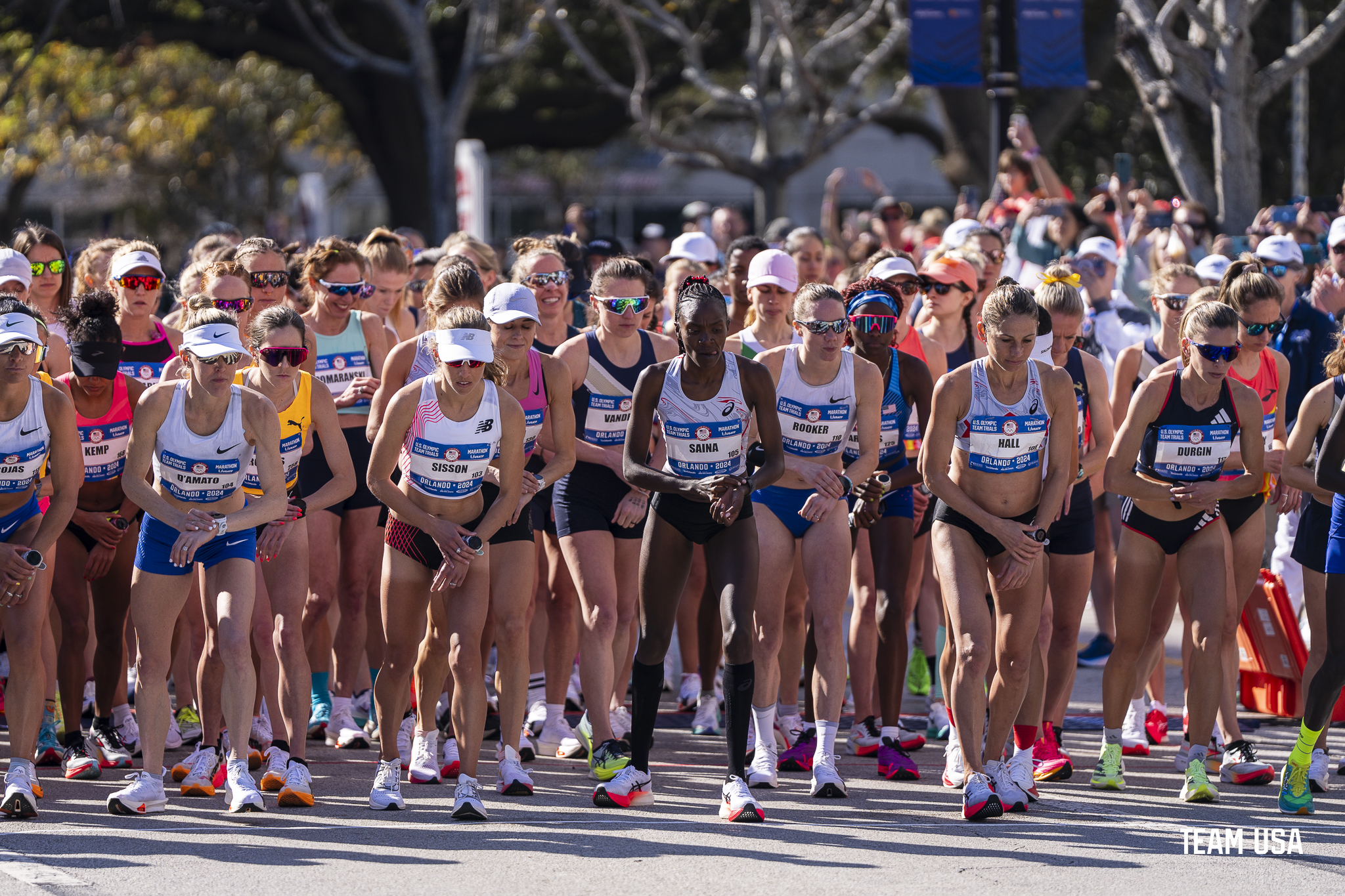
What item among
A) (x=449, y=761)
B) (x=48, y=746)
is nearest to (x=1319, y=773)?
(x=449, y=761)

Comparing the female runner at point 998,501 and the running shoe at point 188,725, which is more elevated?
the female runner at point 998,501

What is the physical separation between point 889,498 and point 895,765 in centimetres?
117

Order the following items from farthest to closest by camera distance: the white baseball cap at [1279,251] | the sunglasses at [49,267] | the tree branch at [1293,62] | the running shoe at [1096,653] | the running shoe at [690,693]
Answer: the tree branch at [1293,62] < the running shoe at [1096,653] < the white baseball cap at [1279,251] < the running shoe at [690,693] < the sunglasses at [49,267]

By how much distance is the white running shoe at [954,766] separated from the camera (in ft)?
23.3

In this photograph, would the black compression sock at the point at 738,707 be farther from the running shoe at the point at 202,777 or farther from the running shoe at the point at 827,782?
the running shoe at the point at 202,777

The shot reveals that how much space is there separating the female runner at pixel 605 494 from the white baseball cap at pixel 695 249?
265cm

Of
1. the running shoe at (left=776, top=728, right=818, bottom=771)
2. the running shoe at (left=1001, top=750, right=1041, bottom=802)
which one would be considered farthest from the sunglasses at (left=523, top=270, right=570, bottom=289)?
the running shoe at (left=1001, top=750, right=1041, bottom=802)

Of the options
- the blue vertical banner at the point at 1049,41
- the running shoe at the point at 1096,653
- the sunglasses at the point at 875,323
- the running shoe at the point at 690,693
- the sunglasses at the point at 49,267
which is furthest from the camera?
the blue vertical banner at the point at 1049,41

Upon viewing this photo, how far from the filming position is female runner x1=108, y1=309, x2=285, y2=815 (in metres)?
6.45

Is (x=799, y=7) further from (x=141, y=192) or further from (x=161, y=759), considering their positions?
(x=141, y=192)

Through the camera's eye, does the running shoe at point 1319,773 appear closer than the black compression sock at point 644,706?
No

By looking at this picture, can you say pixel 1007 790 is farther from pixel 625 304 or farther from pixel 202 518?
pixel 202 518

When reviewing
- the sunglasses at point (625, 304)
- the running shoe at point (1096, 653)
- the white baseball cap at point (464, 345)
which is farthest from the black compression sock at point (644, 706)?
the running shoe at point (1096, 653)

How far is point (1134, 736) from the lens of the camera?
26.2 ft
